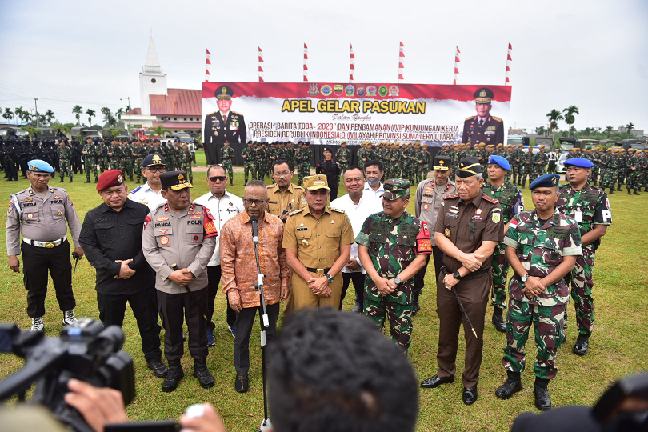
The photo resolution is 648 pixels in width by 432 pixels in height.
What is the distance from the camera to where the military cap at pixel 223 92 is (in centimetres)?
1870

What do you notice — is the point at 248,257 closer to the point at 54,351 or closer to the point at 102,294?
the point at 102,294

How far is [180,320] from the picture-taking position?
4.02 metres

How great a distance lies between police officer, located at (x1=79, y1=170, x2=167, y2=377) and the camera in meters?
3.91

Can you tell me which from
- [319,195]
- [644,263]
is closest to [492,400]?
[319,195]

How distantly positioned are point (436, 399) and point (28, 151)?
2053cm

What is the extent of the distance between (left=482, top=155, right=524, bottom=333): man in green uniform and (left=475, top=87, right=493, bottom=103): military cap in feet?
45.1

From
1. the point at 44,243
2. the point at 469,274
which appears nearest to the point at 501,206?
the point at 469,274

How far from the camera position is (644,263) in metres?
7.85

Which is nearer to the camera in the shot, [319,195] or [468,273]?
[468,273]

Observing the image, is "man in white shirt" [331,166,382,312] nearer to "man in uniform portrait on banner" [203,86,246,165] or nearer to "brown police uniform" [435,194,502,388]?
"brown police uniform" [435,194,502,388]

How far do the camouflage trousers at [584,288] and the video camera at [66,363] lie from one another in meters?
4.71

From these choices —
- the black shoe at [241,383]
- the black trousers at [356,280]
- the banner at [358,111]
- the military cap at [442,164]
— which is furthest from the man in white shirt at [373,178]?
the banner at [358,111]

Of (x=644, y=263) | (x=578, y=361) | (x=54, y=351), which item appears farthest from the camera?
(x=644, y=263)

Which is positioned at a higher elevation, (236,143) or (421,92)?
(421,92)
